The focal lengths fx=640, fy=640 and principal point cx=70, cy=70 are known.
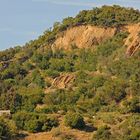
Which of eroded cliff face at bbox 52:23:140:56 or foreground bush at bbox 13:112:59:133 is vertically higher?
eroded cliff face at bbox 52:23:140:56

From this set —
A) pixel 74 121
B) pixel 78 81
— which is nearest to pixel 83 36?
pixel 78 81

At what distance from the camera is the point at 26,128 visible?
6888 cm

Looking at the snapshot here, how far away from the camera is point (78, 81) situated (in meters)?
88.6

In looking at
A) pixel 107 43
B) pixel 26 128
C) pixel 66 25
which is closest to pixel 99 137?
pixel 26 128

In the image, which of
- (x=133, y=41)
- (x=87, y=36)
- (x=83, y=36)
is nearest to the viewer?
(x=133, y=41)

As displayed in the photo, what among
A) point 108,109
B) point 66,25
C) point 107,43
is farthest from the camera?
point 66,25

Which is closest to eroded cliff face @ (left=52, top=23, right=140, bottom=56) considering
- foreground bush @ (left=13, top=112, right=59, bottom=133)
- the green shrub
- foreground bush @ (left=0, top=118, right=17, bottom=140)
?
foreground bush @ (left=13, top=112, right=59, bottom=133)

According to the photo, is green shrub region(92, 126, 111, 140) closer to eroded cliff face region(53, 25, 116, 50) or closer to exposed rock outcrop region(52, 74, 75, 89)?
exposed rock outcrop region(52, 74, 75, 89)

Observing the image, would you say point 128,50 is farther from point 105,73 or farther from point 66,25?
point 66,25

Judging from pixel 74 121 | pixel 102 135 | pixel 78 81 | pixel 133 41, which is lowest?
pixel 102 135

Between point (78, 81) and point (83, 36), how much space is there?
1408cm

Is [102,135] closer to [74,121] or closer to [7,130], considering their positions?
[74,121]

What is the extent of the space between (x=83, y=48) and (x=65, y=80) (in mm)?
10032

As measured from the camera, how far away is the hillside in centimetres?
6856
